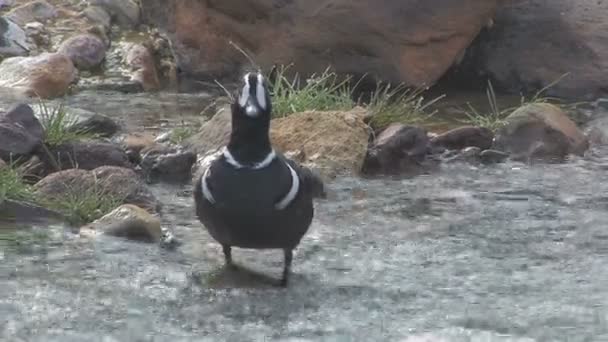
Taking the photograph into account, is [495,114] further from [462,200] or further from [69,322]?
[69,322]

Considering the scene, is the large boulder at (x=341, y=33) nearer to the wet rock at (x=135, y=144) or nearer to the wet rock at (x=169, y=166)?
the wet rock at (x=135, y=144)

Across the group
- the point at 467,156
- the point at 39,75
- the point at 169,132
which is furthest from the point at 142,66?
the point at 467,156

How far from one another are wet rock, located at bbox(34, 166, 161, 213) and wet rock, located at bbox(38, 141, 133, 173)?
0.57m

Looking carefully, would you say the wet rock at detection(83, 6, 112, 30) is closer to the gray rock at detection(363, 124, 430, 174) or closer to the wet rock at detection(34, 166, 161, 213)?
the gray rock at detection(363, 124, 430, 174)

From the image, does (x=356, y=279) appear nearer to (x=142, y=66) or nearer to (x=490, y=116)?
(x=490, y=116)

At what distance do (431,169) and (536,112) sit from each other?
2.87 ft

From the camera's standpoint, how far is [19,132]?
25.1ft

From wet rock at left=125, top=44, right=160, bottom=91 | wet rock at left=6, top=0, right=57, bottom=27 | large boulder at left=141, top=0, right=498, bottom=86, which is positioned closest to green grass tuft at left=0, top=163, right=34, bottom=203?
wet rock at left=125, top=44, right=160, bottom=91

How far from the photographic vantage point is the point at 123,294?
18.7 feet

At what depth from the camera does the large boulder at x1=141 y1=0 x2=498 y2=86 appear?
10.4 m

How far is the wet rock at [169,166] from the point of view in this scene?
799 cm

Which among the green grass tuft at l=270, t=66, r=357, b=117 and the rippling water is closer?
the rippling water

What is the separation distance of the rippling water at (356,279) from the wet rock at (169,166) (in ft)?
1.27

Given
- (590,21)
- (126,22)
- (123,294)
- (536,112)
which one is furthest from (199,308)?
(126,22)
